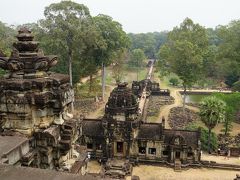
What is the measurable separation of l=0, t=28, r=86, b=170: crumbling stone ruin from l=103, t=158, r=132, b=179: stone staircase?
15.0 meters

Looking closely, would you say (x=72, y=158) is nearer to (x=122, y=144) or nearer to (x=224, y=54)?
(x=122, y=144)

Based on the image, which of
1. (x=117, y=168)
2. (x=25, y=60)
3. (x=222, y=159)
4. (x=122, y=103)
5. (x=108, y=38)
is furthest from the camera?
(x=108, y=38)

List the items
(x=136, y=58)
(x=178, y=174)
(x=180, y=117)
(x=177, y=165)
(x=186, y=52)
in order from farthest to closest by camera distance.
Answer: (x=136, y=58), (x=180, y=117), (x=186, y=52), (x=177, y=165), (x=178, y=174)

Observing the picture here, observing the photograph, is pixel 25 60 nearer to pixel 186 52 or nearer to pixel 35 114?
pixel 35 114

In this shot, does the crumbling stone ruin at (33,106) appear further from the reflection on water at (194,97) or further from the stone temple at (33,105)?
the reflection on water at (194,97)

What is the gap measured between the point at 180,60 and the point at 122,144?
1671 centimetres

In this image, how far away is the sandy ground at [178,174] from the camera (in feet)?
79.3

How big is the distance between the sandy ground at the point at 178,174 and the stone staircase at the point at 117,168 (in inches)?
22.5

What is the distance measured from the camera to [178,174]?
2469cm

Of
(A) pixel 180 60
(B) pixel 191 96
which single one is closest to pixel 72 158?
(A) pixel 180 60

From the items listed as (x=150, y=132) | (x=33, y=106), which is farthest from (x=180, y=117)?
(x=33, y=106)

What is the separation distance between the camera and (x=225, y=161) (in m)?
27.3

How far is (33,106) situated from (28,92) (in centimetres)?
43

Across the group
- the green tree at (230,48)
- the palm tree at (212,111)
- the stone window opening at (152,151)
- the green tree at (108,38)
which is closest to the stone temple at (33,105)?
the stone window opening at (152,151)
